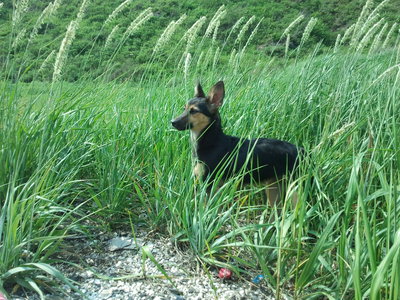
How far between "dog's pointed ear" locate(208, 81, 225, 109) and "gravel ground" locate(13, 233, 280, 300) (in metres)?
1.32

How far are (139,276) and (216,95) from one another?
173 centimetres

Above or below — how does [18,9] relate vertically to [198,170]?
above

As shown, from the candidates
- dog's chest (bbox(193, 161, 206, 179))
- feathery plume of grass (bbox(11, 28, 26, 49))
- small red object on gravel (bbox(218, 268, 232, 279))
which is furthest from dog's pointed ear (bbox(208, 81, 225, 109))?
small red object on gravel (bbox(218, 268, 232, 279))

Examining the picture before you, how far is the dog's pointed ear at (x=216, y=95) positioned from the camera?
12.5 ft

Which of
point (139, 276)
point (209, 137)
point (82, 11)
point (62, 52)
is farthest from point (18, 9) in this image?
point (209, 137)

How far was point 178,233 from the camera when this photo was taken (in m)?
2.84

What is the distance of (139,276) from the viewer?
262 centimetres

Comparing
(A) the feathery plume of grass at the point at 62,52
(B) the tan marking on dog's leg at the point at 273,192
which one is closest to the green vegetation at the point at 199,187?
(A) the feathery plume of grass at the point at 62,52

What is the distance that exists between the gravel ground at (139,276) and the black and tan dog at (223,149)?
818 mm

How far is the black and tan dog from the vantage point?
3.62 m

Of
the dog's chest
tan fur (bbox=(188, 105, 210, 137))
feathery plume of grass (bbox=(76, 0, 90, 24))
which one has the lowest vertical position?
the dog's chest

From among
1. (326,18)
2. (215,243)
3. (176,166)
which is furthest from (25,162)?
(326,18)

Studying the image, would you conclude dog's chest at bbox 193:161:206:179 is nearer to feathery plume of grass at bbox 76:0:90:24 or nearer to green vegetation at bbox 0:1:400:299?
green vegetation at bbox 0:1:400:299

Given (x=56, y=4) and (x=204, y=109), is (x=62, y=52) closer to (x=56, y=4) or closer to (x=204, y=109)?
(x=56, y=4)
